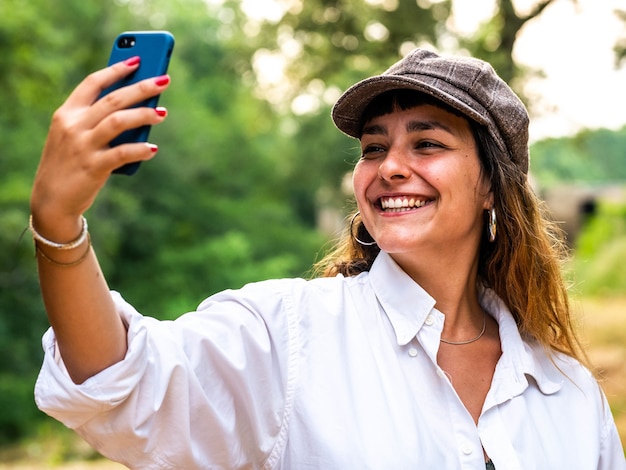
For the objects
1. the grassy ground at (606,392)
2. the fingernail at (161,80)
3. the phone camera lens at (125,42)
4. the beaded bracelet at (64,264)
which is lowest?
the grassy ground at (606,392)

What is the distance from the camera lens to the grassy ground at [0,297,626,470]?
8.12m

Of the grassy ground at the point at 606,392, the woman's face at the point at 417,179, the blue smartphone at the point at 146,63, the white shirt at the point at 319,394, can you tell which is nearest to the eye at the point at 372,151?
the woman's face at the point at 417,179

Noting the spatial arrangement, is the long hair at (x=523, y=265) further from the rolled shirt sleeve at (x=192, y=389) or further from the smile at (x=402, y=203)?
the rolled shirt sleeve at (x=192, y=389)

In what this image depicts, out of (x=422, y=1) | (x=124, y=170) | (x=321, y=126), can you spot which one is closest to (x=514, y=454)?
(x=124, y=170)

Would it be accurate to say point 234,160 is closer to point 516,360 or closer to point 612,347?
point 612,347

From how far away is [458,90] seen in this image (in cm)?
188

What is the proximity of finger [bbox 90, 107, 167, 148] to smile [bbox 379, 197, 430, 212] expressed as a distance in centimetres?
80

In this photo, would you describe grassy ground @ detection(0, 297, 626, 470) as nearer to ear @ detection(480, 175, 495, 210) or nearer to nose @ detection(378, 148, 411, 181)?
ear @ detection(480, 175, 495, 210)

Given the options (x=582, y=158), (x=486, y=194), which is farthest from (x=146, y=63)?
(x=582, y=158)

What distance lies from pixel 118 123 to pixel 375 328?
868 millimetres

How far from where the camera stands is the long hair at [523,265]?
6.85ft

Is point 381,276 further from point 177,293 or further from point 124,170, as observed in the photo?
point 177,293

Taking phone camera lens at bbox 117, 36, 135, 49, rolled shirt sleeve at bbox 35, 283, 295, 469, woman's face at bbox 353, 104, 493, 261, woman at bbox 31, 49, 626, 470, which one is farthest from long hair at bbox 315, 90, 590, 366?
phone camera lens at bbox 117, 36, 135, 49

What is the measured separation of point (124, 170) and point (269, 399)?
1.96 ft
